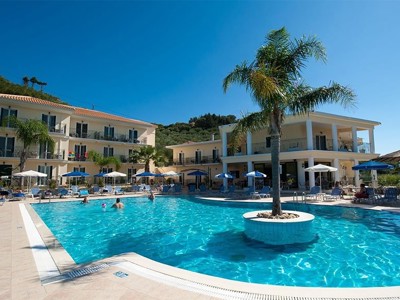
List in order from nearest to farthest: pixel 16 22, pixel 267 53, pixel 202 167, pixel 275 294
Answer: pixel 275 294
pixel 267 53
pixel 16 22
pixel 202 167

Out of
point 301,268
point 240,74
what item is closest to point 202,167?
point 240,74

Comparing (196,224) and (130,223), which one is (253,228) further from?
(130,223)

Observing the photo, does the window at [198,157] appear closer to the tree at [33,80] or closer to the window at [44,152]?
the window at [44,152]

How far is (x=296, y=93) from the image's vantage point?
32.2ft

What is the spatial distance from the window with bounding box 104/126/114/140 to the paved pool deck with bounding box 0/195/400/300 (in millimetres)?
29845

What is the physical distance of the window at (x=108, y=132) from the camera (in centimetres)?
3441

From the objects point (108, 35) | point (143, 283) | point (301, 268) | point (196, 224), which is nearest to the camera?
point (143, 283)

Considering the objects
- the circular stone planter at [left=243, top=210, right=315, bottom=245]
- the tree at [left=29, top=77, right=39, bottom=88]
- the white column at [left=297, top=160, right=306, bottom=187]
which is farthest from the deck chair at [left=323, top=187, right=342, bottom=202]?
the tree at [left=29, top=77, right=39, bottom=88]

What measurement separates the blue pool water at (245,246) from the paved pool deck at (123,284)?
1330 mm

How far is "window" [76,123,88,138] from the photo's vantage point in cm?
3222

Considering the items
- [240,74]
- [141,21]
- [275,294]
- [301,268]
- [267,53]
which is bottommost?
[301,268]

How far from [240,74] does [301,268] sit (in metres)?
6.83

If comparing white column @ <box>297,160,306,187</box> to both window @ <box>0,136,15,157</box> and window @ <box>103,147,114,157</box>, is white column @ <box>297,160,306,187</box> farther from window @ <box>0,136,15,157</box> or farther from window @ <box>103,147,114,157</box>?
window @ <box>0,136,15,157</box>

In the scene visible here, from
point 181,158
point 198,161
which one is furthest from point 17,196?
point 181,158
